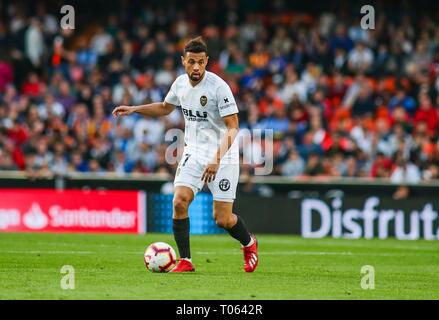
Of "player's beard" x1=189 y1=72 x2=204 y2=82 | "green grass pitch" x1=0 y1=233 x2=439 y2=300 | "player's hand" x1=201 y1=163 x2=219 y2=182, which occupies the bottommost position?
"green grass pitch" x1=0 y1=233 x2=439 y2=300

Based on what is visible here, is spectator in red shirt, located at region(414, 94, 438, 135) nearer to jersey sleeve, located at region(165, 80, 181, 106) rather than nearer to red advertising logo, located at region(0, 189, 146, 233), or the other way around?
red advertising logo, located at region(0, 189, 146, 233)

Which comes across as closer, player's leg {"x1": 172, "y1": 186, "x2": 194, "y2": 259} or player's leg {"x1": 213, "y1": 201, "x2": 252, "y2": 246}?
player's leg {"x1": 172, "y1": 186, "x2": 194, "y2": 259}

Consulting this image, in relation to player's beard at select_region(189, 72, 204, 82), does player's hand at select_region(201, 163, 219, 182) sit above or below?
below

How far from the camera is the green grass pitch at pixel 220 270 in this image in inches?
406

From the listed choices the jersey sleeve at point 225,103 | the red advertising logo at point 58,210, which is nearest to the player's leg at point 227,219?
the jersey sleeve at point 225,103

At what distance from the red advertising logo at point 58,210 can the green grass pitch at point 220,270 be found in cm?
218

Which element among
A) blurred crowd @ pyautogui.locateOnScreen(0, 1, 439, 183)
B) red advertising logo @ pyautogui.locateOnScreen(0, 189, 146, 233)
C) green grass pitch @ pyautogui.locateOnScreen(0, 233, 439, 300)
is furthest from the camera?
blurred crowd @ pyautogui.locateOnScreen(0, 1, 439, 183)

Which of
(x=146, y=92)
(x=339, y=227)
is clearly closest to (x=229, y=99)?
(x=339, y=227)

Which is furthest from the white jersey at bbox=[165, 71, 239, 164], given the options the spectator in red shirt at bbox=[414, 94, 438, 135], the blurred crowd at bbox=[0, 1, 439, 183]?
the spectator in red shirt at bbox=[414, 94, 438, 135]

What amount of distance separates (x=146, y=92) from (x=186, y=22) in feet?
13.4

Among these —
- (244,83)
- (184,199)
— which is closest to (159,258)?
(184,199)

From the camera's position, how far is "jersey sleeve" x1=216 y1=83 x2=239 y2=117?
40.0ft

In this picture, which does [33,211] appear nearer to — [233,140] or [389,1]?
[233,140]

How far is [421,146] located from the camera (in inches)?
908
